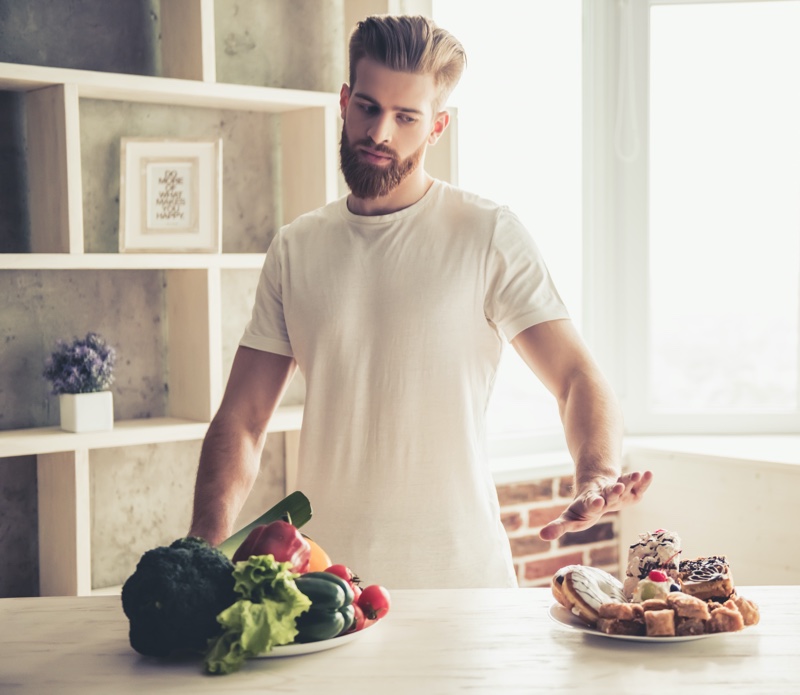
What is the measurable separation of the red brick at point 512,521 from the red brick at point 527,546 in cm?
3

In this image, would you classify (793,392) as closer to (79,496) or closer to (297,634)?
(79,496)

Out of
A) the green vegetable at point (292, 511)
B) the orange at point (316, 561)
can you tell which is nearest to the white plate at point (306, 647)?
the orange at point (316, 561)

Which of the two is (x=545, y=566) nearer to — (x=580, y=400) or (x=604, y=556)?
(x=604, y=556)

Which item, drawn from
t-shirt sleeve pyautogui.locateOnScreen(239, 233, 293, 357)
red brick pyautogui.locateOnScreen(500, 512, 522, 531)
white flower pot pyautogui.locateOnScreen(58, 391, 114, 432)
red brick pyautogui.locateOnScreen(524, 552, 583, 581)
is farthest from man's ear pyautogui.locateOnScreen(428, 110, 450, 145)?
red brick pyautogui.locateOnScreen(524, 552, 583, 581)

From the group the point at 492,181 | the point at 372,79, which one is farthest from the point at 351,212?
the point at 492,181

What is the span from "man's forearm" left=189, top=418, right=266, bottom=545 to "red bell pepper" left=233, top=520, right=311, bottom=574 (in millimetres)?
464

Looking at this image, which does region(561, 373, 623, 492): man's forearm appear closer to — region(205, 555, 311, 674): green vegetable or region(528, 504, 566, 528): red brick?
region(205, 555, 311, 674): green vegetable

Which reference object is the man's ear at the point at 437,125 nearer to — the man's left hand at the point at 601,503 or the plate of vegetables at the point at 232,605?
the man's left hand at the point at 601,503

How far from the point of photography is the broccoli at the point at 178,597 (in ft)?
4.06

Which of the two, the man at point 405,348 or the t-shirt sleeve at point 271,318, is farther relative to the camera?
the t-shirt sleeve at point 271,318

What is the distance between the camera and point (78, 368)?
2492 mm

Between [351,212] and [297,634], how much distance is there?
104 cm

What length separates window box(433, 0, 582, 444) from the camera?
3371mm

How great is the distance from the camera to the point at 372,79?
78.2 inches
